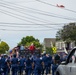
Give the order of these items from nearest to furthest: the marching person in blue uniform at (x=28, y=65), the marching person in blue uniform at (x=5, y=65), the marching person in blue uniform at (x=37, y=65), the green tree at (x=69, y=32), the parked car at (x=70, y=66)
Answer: the parked car at (x=70, y=66)
the marching person in blue uniform at (x=37, y=65)
the marching person in blue uniform at (x=28, y=65)
the marching person in blue uniform at (x=5, y=65)
the green tree at (x=69, y=32)

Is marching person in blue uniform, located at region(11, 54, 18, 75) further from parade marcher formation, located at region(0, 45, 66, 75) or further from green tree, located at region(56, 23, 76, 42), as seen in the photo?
green tree, located at region(56, 23, 76, 42)

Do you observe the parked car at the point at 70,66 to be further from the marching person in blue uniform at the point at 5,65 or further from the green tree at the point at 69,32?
the green tree at the point at 69,32

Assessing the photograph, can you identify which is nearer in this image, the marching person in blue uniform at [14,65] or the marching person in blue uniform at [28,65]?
the marching person in blue uniform at [28,65]

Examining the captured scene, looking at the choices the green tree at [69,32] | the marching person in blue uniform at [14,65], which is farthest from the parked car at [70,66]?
the green tree at [69,32]

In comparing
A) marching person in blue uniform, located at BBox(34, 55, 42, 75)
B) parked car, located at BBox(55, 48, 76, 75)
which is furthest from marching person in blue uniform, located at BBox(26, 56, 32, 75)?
parked car, located at BBox(55, 48, 76, 75)

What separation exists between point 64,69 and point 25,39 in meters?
112

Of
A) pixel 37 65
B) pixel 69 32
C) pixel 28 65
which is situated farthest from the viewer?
pixel 69 32

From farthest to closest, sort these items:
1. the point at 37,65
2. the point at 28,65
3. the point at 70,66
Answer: the point at 28,65, the point at 37,65, the point at 70,66

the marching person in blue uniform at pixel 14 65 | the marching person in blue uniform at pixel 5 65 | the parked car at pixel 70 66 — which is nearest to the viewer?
the parked car at pixel 70 66

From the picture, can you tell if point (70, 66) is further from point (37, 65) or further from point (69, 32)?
point (69, 32)

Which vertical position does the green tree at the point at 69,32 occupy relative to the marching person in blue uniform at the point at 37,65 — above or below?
above


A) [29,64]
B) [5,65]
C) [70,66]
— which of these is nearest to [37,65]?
[29,64]

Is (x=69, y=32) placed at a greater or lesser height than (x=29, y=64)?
greater

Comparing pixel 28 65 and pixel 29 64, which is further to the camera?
pixel 28 65
